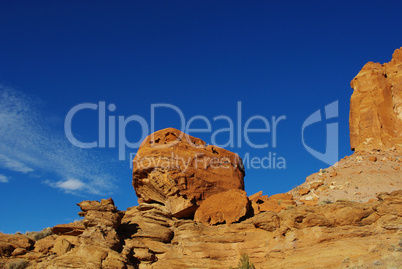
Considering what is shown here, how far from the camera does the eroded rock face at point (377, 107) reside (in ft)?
174

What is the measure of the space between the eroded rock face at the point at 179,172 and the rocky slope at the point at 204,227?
7 centimetres

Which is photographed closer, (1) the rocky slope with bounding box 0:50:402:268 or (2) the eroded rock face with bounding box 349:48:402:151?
(1) the rocky slope with bounding box 0:50:402:268

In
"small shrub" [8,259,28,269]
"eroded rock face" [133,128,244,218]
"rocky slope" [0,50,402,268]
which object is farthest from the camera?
"eroded rock face" [133,128,244,218]

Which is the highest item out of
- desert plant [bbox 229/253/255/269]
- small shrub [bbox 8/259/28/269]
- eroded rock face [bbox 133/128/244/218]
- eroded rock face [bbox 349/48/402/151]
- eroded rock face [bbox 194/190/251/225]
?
eroded rock face [bbox 349/48/402/151]

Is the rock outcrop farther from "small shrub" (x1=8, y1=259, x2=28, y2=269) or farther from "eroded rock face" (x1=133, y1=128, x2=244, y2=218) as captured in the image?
"eroded rock face" (x1=133, y1=128, x2=244, y2=218)

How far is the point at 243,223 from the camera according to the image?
71.5ft

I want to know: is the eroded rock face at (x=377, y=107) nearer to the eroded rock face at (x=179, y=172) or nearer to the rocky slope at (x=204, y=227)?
the rocky slope at (x=204, y=227)

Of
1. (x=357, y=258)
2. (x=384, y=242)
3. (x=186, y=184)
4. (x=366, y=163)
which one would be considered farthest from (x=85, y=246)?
(x=366, y=163)

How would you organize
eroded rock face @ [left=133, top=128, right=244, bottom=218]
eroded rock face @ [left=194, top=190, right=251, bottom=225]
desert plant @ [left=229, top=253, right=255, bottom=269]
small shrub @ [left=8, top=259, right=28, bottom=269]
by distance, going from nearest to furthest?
desert plant @ [left=229, top=253, right=255, bottom=269]
small shrub @ [left=8, top=259, right=28, bottom=269]
eroded rock face @ [left=194, top=190, right=251, bottom=225]
eroded rock face @ [left=133, top=128, right=244, bottom=218]

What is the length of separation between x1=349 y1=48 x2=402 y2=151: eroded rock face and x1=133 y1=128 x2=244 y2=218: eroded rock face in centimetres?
3407

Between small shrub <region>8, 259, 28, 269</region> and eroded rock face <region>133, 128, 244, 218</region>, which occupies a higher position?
eroded rock face <region>133, 128, 244, 218</region>

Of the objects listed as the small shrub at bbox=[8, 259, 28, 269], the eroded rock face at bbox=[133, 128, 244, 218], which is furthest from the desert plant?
the small shrub at bbox=[8, 259, 28, 269]

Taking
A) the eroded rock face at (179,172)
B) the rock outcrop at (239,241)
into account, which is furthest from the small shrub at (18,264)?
the eroded rock face at (179,172)

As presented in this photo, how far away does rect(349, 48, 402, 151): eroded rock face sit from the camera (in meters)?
53.1
